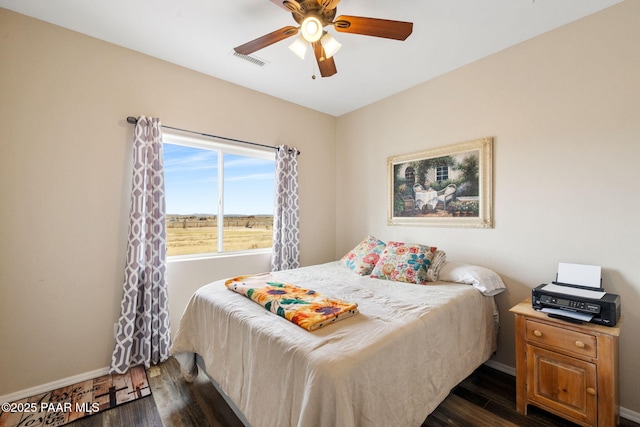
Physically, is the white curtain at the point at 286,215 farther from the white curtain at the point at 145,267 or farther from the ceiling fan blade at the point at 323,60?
the ceiling fan blade at the point at 323,60

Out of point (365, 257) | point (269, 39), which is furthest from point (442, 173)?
point (269, 39)

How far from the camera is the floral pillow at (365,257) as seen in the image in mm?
2703

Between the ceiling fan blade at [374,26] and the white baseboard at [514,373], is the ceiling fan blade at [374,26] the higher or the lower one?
the higher one

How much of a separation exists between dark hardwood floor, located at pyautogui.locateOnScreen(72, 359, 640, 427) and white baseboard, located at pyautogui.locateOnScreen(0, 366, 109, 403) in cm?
50

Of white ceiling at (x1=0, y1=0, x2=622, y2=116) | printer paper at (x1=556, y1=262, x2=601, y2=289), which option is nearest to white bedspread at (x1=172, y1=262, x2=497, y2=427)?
printer paper at (x1=556, y1=262, x2=601, y2=289)

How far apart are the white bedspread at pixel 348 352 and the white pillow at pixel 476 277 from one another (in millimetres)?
68

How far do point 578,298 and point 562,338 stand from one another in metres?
0.27

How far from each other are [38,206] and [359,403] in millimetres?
2586

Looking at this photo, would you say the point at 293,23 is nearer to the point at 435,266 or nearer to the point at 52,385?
the point at 435,266

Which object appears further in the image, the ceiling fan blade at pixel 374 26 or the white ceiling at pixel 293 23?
the white ceiling at pixel 293 23

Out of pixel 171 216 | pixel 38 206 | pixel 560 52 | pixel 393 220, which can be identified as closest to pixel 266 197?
pixel 171 216

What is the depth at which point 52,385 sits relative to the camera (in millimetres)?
2041

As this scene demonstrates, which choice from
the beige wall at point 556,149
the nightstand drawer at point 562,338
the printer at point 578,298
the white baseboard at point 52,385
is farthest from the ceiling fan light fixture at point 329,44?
the white baseboard at point 52,385

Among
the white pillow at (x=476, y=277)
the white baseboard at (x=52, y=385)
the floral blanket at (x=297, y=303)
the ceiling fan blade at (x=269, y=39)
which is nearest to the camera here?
the floral blanket at (x=297, y=303)
